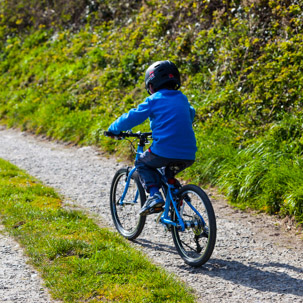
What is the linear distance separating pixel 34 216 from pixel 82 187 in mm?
2172

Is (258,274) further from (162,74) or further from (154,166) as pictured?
(162,74)

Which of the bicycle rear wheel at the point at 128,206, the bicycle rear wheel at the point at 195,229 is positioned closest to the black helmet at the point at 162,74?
the bicycle rear wheel at the point at 195,229

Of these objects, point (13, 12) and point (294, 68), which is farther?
point (13, 12)

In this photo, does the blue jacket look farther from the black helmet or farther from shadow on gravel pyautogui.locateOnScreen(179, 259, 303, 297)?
shadow on gravel pyautogui.locateOnScreen(179, 259, 303, 297)

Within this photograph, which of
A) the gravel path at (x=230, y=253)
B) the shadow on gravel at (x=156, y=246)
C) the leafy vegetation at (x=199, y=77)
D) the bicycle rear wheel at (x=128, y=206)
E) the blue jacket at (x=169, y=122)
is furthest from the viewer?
the leafy vegetation at (x=199, y=77)

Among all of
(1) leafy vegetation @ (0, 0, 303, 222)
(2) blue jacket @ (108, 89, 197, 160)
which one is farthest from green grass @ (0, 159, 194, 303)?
(1) leafy vegetation @ (0, 0, 303, 222)

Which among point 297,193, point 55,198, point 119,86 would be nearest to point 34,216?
point 55,198

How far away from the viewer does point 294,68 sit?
8039mm

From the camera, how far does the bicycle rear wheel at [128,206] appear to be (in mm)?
5387

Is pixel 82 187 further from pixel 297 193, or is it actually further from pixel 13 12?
pixel 13 12

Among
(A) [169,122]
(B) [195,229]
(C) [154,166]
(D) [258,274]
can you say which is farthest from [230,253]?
(A) [169,122]

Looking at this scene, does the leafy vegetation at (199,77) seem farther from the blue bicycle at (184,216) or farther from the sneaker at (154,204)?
the sneaker at (154,204)

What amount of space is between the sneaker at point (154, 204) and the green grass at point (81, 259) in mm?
490

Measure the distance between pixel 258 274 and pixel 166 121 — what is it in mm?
1829
